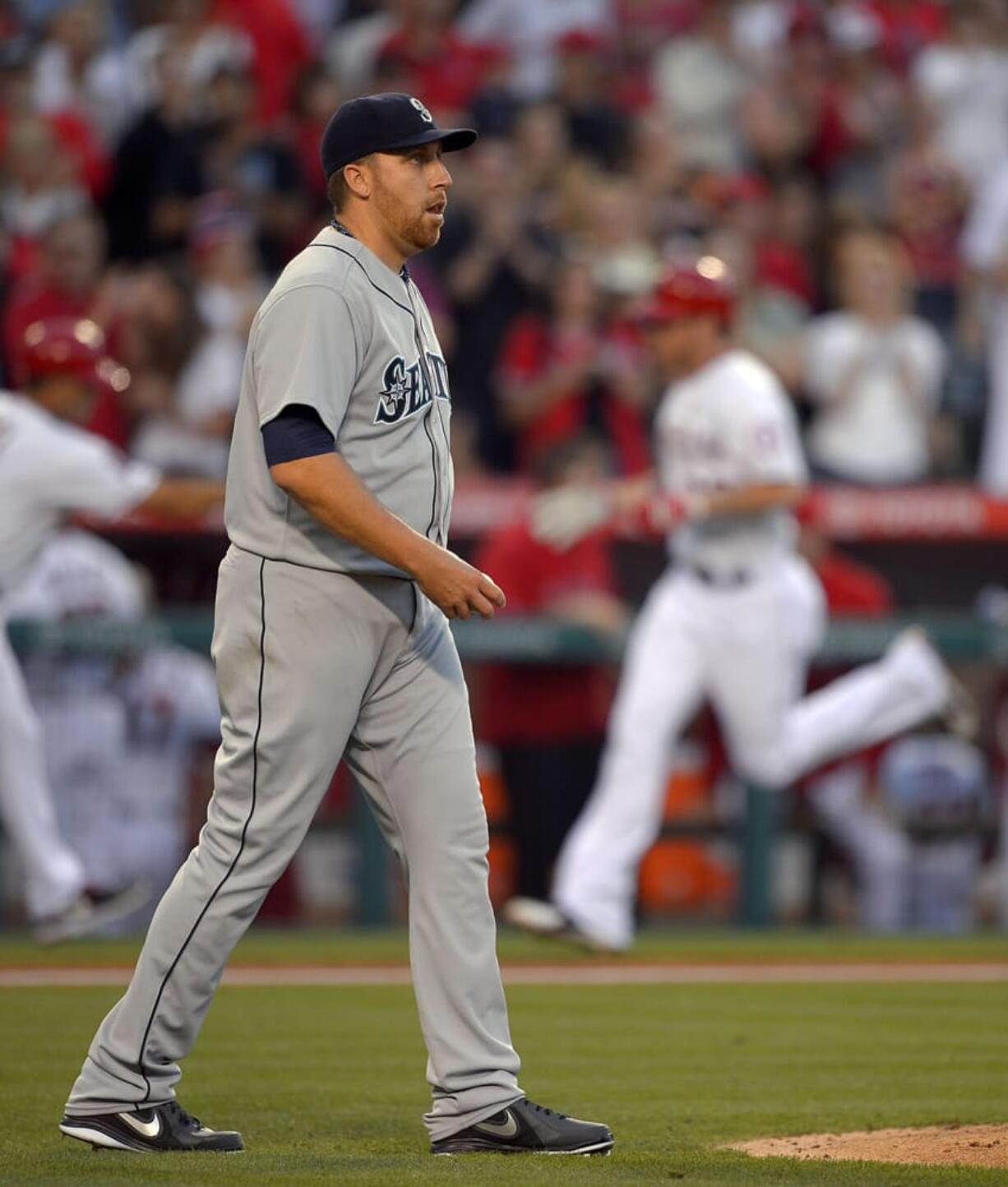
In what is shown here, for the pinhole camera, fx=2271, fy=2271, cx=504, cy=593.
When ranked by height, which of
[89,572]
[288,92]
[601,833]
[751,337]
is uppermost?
[288,92]

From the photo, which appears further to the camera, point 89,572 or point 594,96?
point 594,96

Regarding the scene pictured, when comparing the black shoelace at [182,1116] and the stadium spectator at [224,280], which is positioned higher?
the stadium spectator at [224,280]

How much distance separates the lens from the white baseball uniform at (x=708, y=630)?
27.2 ft

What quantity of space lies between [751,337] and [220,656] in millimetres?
7976

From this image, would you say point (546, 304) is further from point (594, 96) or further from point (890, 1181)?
point (890, 1181)

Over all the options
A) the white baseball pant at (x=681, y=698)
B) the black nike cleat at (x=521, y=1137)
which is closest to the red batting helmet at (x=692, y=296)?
the white baseball pant at (x=681, y=698)

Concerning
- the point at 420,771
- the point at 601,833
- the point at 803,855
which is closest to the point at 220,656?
the point at 420,771

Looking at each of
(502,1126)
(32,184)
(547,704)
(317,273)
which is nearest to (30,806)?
(547,704)

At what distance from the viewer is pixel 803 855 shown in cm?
1004

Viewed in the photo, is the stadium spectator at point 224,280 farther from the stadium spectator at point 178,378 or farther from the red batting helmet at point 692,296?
the red batting helmet at point 692,296

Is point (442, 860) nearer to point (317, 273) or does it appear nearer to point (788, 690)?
point (317, 273)

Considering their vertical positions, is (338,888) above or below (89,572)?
below

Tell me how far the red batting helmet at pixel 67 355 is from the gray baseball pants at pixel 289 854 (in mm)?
3912

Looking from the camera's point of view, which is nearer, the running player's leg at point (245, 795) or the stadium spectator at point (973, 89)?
the running player's leg at point (245, 795)
